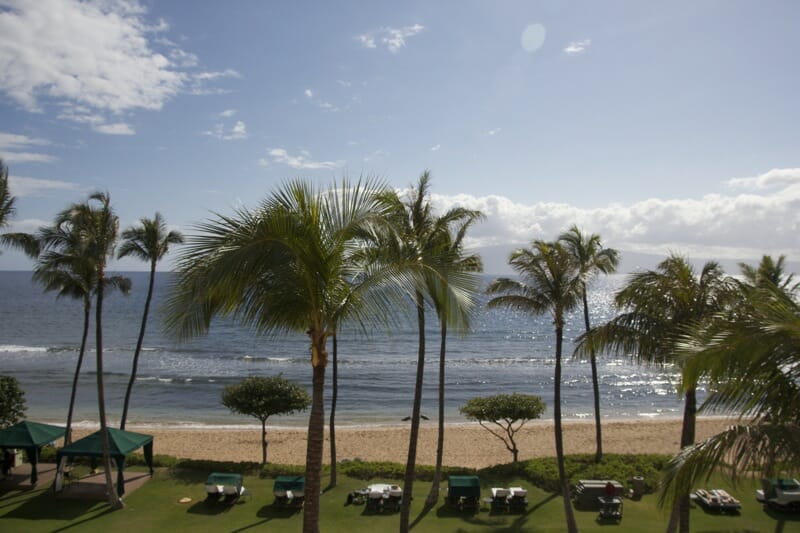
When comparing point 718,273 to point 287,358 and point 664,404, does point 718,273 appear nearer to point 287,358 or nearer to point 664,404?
point 664,404

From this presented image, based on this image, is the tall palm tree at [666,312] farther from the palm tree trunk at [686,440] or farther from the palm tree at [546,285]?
the palm tree at [546,285]

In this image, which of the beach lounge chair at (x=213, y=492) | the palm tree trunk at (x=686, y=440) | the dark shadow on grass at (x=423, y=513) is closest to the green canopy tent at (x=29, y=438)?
the beach lounge chair at (x=213, y=492)

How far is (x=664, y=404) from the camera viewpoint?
142 feet

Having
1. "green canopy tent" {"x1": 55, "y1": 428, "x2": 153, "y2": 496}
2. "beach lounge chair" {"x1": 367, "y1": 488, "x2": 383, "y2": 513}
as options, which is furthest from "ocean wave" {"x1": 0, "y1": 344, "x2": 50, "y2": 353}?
"beach lounge chair" {"x1": 367, "y1": 488, "x2": 383, "y2": 513}

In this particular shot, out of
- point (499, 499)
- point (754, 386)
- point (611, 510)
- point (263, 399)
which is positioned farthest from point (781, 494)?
point (263, 399)

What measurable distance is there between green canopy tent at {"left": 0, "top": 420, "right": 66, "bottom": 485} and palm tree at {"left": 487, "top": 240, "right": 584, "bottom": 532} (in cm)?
1360

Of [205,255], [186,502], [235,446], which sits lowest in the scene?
[235,446]

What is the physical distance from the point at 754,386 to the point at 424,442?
2466cm

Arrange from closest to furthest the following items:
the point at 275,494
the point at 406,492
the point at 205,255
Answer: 1. the point at 205,255
2. the point at 406,492
3. the point at 275,494

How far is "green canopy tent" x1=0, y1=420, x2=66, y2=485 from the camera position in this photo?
16.2 metres

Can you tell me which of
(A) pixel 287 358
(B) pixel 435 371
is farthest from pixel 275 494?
(A) pixel 287 358

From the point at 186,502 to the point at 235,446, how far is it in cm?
1250

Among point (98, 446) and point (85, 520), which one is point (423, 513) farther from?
point (98, 446)

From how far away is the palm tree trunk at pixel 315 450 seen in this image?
7.19 meters
